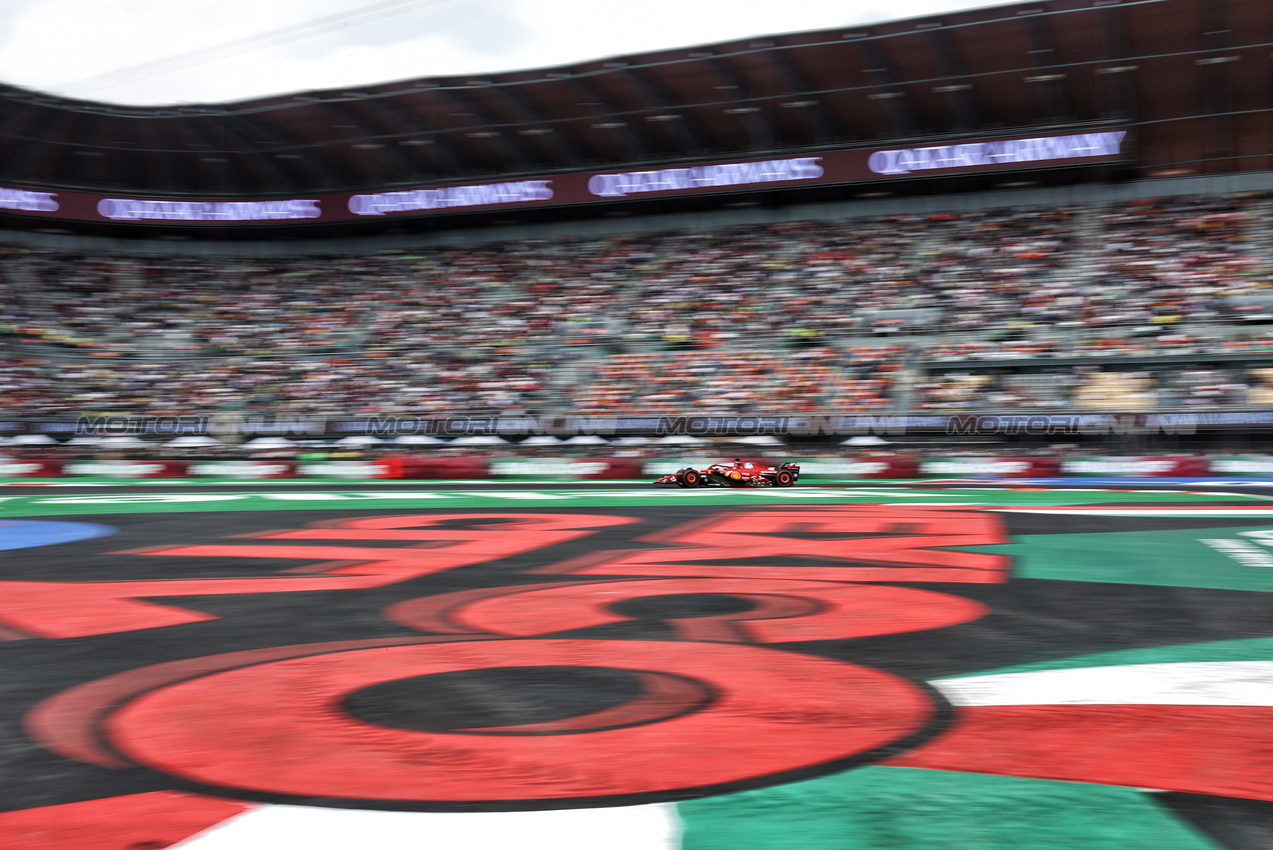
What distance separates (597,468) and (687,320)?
10.5 m

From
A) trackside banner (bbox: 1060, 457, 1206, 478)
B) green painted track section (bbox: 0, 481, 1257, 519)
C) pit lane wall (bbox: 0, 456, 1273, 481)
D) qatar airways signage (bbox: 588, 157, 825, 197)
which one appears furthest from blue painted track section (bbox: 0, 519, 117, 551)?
qatar airways signage (bbox: 588, 157, 825, 197)

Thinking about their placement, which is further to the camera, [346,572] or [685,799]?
[346,572]

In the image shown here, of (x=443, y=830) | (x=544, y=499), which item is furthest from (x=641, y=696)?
(x=544, y=499)

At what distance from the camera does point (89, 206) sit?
44750 millimetres

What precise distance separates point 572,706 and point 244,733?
144 cm

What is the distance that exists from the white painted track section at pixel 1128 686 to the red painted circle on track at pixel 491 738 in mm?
326

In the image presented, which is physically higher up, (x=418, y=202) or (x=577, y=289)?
(x=418, y=202)

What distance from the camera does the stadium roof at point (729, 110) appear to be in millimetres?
31438

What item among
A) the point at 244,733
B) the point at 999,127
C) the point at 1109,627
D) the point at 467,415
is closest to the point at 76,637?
the point at 244,733

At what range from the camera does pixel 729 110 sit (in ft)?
121

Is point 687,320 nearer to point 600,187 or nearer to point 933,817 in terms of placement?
point 600,187

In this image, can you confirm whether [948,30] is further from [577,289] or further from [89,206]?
[89,206]

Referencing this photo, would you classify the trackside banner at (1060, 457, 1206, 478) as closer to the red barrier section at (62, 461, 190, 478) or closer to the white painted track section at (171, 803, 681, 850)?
the red barrier section at (62, 461, 190, 478)

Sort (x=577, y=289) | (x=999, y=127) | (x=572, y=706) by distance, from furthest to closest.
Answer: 1. (x=577, y=289)
2. (x=999, y=127)
3. (x=572, y=706)
